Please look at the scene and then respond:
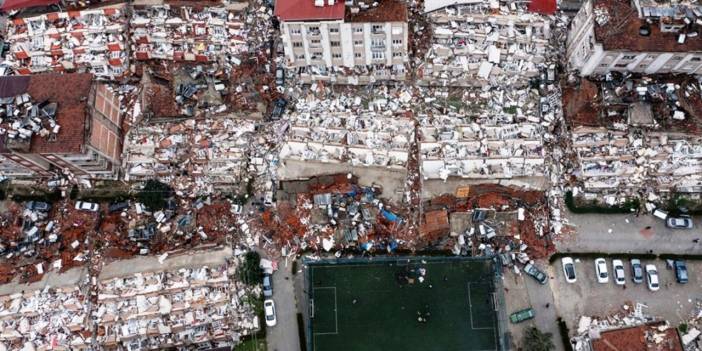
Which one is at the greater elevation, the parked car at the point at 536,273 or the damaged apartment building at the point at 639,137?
the damaged apartment building at the point at 639,137

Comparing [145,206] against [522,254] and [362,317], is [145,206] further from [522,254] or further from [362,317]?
[522,254]

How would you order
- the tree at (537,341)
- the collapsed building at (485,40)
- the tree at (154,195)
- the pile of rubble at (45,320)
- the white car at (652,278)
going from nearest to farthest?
the tree at (537,341) < the pile of rubble at (45,320) < the white car at (652,278) < the tree at (154,195) < the collapsed building at (485,40)

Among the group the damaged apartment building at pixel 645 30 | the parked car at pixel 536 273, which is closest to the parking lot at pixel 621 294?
the parked car at pixel 536 273

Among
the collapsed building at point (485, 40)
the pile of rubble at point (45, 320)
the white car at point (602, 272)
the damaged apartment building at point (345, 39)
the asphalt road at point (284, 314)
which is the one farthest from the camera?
the collapsed building at point (485, 40)

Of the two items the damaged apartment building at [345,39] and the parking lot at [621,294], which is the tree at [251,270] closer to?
→ the damaged apartment building at [345,39]

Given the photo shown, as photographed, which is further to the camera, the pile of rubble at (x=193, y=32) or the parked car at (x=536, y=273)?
the pile of rubble at (x=193, y=32)

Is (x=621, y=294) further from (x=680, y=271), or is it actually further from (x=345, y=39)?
(x=345, y=39)

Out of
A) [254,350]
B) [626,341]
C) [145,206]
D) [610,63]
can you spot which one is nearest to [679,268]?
[626,341]
